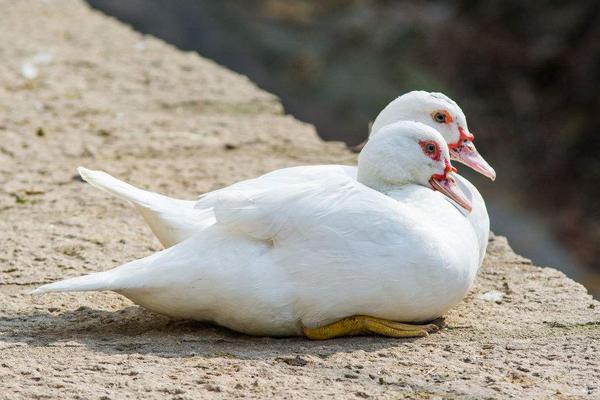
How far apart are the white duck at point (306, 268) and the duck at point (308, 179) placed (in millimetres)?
165

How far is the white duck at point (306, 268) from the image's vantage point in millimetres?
2830

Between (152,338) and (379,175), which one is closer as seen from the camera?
(152,338)

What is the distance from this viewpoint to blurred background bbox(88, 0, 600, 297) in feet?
24.2

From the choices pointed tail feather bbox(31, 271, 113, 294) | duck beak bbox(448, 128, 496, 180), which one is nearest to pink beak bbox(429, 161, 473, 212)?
duck beak bbox(448, 128, 496, 180)

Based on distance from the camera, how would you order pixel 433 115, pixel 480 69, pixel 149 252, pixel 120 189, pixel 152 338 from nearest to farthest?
pixel 152 338 < pixel 120 189 < pixel 433 115 < pixel 149 252 < pixel 480 69

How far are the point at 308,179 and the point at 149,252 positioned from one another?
70 cm

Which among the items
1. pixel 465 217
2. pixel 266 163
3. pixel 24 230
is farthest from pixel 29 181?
→ pixel 465 217

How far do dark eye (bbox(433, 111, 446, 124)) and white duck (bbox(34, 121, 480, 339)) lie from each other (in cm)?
55

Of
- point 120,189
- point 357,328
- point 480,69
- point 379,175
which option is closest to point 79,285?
point 120,189

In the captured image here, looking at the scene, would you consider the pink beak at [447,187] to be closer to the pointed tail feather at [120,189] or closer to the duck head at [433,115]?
the duck head at [433,115]

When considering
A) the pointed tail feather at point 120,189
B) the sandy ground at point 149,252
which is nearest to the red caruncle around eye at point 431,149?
the sandy ground at point 149,252

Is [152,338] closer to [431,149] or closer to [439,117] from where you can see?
[431,149]

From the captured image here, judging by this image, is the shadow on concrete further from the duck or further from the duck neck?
the duck neck

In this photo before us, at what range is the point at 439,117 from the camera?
3490 mm
